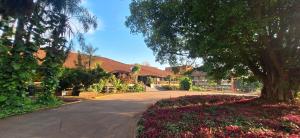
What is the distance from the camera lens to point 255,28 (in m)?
11.2

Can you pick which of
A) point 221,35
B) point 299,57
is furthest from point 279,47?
point 221,35

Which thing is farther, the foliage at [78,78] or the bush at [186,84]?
the bush at [186,84]

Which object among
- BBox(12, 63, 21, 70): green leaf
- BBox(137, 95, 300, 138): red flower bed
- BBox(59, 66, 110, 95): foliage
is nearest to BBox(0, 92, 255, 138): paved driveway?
BBox(137, 95, 300, 138): red flower bed

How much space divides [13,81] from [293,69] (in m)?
13.3

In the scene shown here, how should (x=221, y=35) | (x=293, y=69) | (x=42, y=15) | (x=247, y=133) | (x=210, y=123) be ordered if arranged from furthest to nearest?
(x=42, y=15) → (x=293, y=69) → (x=221, y=35) → (x=210, y=123) → (x=247, y=133)

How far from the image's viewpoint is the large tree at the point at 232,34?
39.5ft

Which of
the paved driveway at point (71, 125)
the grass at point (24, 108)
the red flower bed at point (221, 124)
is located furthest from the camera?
the grass at point (24, 108)

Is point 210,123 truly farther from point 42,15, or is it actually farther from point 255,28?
point 42,15

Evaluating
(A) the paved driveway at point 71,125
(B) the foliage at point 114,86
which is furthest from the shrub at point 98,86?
(A) the paved driveway at point 71,125

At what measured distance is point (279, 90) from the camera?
636 inches

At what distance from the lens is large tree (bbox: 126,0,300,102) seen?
12.0 meters

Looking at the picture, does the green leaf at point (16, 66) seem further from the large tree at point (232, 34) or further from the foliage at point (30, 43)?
the large tree at point (232, 34)

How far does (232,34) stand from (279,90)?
230 inches

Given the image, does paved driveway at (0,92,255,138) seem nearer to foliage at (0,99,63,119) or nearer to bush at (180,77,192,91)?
foliage at (0,99,63,119)
